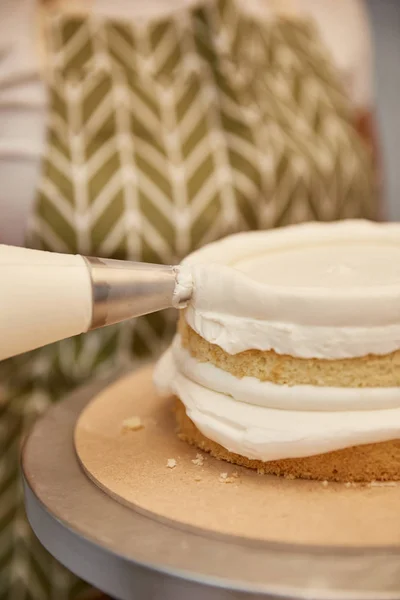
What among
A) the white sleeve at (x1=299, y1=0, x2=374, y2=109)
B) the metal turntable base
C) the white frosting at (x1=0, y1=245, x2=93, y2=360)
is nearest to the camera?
the metal turntable base

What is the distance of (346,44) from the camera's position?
1649mm

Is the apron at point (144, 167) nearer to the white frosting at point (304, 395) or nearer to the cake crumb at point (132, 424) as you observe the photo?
the cake crumb at point (132, 424)

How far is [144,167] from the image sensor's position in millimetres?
1267

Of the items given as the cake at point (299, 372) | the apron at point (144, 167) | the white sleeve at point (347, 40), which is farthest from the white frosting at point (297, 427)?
the white sleeve at point (347, 40)

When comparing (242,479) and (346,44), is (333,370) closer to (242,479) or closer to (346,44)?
Result: (242,479)

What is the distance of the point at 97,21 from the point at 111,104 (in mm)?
162

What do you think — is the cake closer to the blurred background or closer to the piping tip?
the piping tip

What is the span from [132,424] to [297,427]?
0.69 ft

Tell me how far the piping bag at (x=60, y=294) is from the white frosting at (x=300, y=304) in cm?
7

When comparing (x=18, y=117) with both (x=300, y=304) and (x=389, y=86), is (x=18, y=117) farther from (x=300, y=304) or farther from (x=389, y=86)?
(x=389, y=86)

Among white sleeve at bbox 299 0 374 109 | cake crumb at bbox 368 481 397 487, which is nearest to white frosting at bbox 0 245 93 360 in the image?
cake crumb at bbox 368 481 397 487

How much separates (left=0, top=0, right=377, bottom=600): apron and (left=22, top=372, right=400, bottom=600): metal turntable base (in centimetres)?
59

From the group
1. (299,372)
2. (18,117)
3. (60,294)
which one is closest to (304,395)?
(299,372)

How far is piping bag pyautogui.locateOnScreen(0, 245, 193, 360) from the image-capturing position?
670mm
